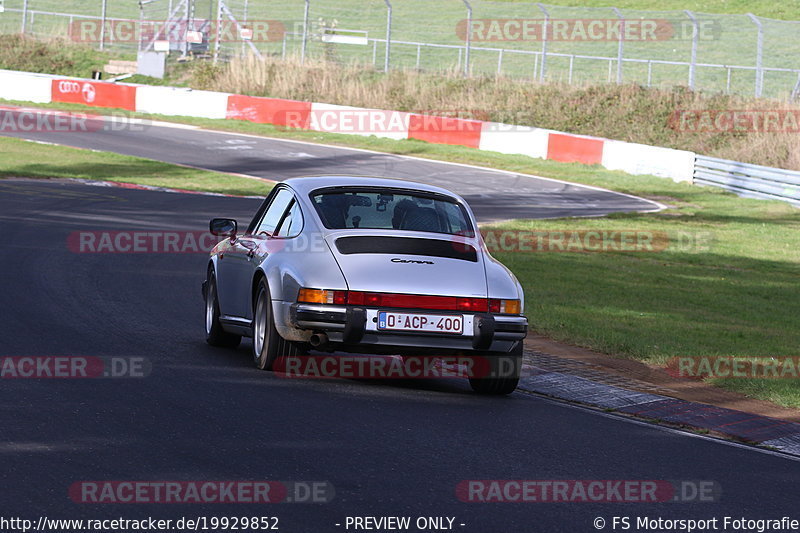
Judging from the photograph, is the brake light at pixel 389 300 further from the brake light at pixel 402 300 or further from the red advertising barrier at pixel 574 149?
the red advertising barrier at pixel 574 149

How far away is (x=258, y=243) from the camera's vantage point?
9.99 metres

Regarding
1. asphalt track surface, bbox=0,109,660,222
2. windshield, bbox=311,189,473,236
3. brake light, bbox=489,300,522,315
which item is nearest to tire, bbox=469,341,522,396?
brake light, bbox=489,300,522,315

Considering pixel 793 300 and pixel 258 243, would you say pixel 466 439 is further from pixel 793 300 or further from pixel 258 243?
pixel 793 300

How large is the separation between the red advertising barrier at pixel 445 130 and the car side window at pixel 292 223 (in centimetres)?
2671

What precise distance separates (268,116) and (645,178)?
12922mm

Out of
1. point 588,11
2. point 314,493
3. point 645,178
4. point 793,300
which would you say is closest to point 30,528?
point 314,493

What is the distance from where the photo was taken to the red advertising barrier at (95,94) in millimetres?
40344

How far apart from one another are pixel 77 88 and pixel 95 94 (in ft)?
1.99

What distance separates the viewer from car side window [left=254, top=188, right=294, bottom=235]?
10.1 m

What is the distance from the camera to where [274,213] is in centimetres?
1031

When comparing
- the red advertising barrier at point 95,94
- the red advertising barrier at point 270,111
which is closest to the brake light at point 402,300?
the red advertising barrier at point 270,111

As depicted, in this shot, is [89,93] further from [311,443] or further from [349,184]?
[311,443]

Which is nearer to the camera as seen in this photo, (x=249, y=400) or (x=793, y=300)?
(x=249, y=400)

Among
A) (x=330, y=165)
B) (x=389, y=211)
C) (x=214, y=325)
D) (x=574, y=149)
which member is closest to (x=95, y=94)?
(x=330, y=165)
